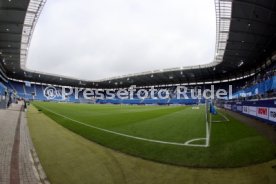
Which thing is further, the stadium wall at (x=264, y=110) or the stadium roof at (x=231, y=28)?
the stadium roof at (x=231, y=28)

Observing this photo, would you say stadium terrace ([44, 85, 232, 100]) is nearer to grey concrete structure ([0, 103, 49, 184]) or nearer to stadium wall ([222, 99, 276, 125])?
stadium wall ([222, 99, 276, 125])

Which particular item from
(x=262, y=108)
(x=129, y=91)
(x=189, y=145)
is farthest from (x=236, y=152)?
(x=129, y=91)

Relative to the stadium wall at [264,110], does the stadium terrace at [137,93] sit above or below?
above

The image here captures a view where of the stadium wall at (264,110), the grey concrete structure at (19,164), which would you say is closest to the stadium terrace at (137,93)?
the stadium wall at (264,110)

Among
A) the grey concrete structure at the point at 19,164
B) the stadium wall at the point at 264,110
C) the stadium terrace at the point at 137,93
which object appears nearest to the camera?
the grey concrete structure at the point at 19,164

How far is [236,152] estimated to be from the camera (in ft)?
26.8

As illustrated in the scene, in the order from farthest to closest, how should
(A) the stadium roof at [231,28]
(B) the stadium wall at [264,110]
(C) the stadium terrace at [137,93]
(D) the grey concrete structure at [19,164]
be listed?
(C) the stadium terrace at [137,93] → (A) the stadium roof at [231,28] → (B) the stadium wall at [264,110] → (D) the grey concrete structure at [19,164]

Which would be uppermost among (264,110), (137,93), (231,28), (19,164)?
(231,28)

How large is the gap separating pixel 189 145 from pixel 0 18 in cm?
3138

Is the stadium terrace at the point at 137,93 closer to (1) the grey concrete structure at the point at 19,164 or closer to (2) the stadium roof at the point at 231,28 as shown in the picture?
(2) the stadium roof at the point at 231,28

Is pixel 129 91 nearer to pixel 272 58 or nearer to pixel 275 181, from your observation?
pixel 272 58

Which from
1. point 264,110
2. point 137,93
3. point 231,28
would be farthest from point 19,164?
point 137,93

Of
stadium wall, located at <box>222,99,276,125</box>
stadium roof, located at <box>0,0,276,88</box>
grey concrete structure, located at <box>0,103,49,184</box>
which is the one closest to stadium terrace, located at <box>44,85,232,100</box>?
stadium roof, located at <box>0,0,276,88</box>

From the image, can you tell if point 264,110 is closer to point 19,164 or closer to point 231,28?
point 19,164
